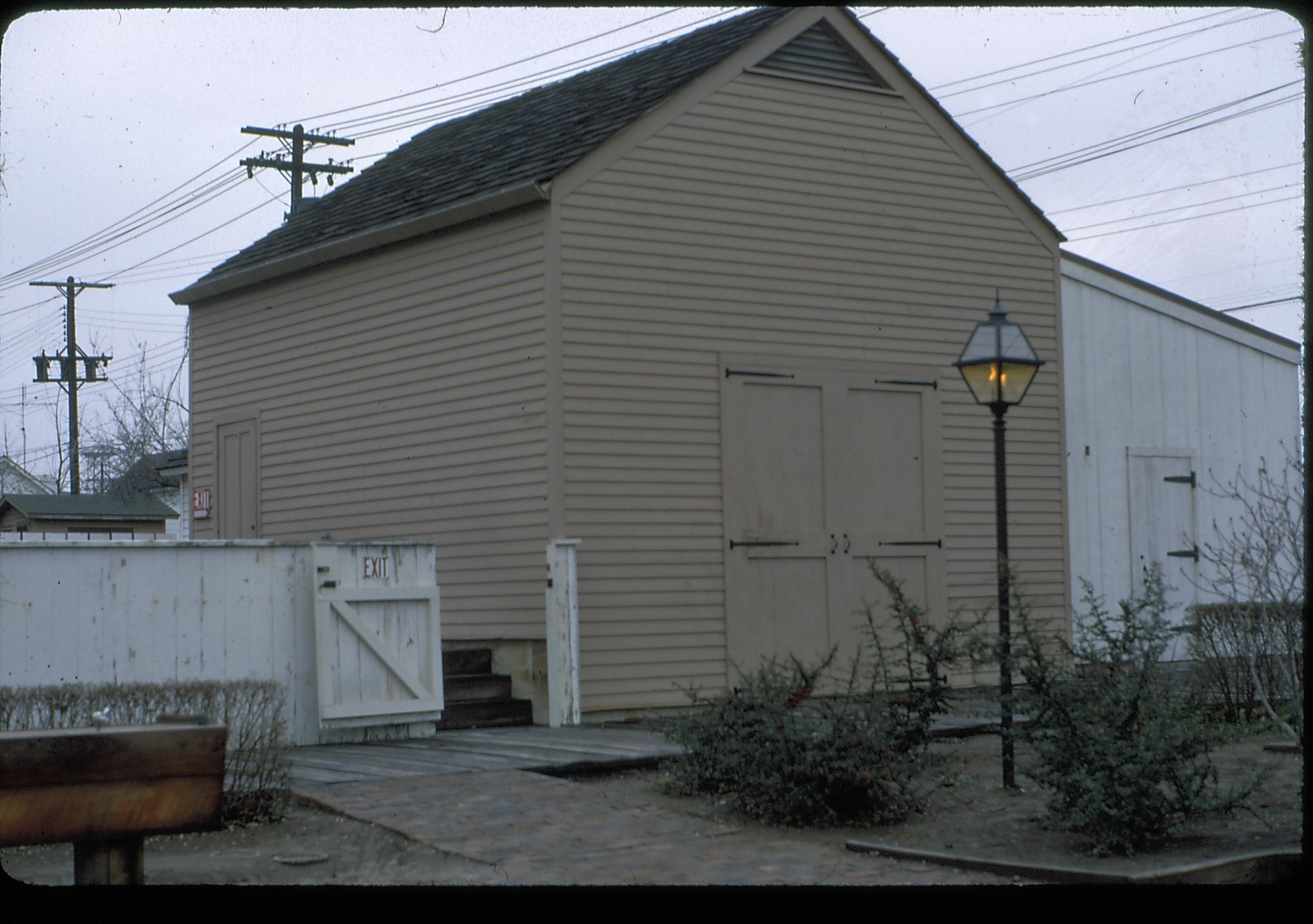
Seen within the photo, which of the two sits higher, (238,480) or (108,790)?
(238,480)

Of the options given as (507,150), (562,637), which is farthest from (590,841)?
(507,150)

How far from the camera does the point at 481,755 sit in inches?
383

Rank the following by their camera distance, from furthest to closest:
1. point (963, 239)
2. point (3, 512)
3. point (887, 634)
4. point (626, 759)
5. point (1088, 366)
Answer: point (3, 512)
point (1088, 366)
point (963, 239)
point (887, 634)
point (626, 759)

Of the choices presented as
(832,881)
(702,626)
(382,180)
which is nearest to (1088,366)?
(702,626)

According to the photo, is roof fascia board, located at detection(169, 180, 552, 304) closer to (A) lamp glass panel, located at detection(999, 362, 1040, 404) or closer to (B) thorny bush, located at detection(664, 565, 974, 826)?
(A) lamp glass panel, located at detection(999, 362, 1040, 404)

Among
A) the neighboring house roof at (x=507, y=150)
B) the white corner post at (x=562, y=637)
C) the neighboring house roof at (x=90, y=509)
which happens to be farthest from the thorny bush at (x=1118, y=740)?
the neighboring house roof at (x=90, y=509)

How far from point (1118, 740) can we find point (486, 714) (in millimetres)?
5968

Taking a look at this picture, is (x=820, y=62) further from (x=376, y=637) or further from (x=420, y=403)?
(x=376, y=637)

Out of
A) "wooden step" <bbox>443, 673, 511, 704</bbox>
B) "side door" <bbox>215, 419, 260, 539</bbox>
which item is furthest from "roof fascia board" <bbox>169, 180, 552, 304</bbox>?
"wooden step" <bbox>443, 673, 511, 704</bbox>

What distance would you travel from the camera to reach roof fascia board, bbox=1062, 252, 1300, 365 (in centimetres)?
1599

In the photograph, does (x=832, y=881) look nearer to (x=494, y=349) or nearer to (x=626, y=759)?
(x=626, y=759)

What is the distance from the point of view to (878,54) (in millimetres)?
14070

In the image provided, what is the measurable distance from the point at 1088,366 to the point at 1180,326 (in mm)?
1509

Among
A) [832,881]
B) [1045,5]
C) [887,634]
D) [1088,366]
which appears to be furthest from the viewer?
[1088,366]
